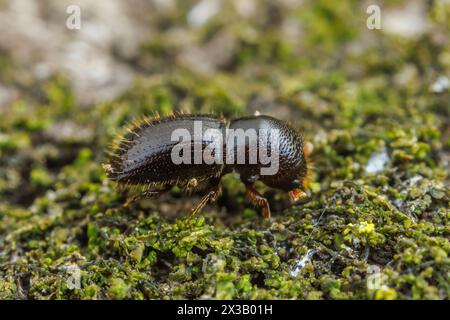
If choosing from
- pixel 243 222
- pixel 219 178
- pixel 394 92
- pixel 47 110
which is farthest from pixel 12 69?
pixel 394 92

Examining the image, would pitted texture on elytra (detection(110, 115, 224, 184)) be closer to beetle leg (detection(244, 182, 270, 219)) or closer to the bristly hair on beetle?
the bristly hair on beetle

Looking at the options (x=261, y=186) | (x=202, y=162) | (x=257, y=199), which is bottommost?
(x=257, y=199)

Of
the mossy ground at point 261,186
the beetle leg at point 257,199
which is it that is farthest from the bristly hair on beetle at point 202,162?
the mossy ground at point 261,186

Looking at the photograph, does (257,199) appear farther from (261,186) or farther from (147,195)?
(147,195)

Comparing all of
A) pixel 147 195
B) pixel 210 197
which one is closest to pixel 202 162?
pixel 210 197

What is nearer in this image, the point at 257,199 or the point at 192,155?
the point at 192,155

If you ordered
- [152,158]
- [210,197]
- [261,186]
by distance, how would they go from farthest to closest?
[261,186], [210,197], [152,158]
